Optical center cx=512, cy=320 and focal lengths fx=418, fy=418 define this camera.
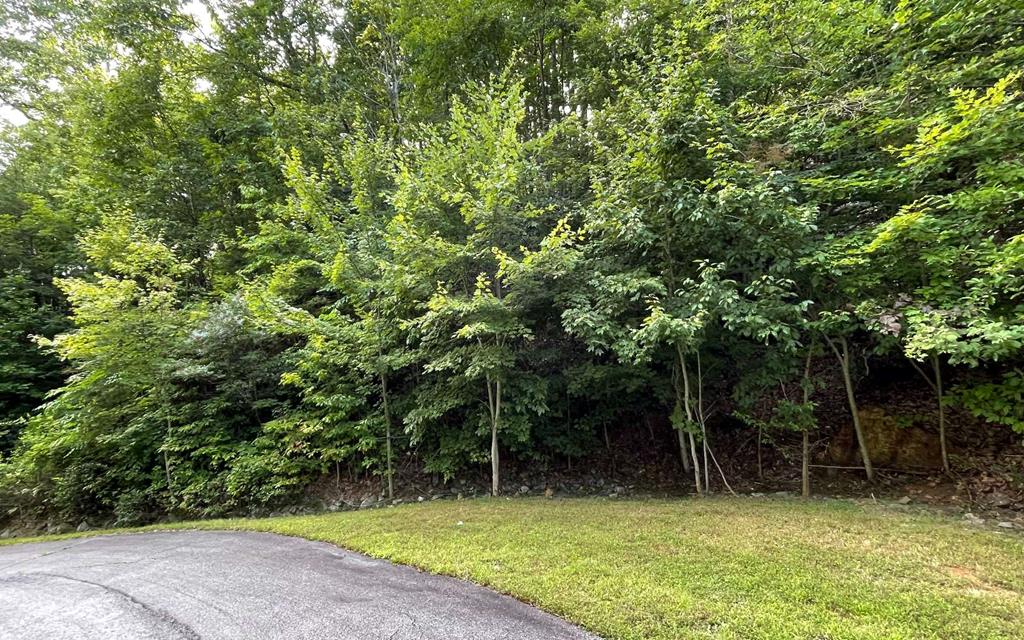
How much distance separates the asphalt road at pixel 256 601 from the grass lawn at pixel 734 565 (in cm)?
28

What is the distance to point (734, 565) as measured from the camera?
3.40 m

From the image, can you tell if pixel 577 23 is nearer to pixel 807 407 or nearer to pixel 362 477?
pixel 807 407

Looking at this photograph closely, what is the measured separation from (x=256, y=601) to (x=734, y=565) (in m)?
3.88

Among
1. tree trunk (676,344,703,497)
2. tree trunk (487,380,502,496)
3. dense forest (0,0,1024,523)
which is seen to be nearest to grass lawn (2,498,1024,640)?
tree trunk (676,344,703,497)

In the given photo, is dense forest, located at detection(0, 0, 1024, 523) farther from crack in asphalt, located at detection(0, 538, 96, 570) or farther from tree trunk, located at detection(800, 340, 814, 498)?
crack in asphalt, located at detection(0, 538, 96, 570)

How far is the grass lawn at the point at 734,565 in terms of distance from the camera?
8.36 feet

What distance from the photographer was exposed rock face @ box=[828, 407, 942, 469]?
6.01 meters

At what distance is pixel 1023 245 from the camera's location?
12.3ft

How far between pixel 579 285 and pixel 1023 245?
172 inches

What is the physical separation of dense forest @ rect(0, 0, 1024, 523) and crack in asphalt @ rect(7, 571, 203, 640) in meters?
2.97

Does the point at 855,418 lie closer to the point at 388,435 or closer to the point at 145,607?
the point at 388,435

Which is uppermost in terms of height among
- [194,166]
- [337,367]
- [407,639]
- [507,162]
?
[194,166]

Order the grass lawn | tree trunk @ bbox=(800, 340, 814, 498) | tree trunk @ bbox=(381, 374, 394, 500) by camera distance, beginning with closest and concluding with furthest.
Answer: the grass lawn → tree trunk @ bbox=(800, 340, 814, 498) → tree trunk @ bbox=(381, 374, 394, 500)

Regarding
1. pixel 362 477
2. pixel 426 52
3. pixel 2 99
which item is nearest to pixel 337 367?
pixel 362 477
